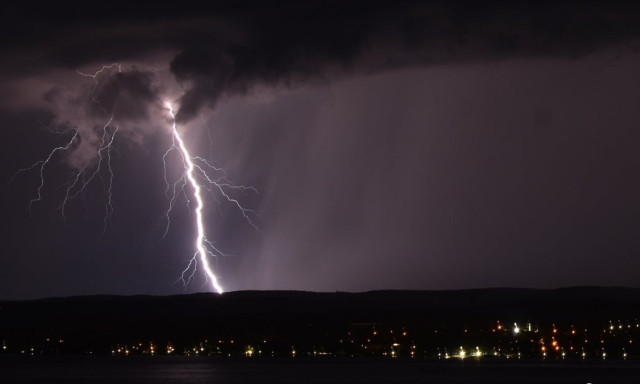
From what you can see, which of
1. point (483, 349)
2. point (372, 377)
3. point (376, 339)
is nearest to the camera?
point (372, 377)

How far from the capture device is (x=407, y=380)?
101062 mm

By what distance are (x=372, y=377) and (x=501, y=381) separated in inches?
500

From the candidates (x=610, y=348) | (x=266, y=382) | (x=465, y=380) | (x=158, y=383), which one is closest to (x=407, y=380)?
(x=465, y=380)

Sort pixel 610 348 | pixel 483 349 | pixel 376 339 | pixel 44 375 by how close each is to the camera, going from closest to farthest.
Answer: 1. pixel 44 375
2. pixel 610 348
3. pixel 483 349
4. pixel 376 339

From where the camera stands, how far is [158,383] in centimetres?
10012

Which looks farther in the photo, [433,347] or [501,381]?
[433,347]

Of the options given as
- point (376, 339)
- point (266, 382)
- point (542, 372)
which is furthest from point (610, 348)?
point (266, 382)

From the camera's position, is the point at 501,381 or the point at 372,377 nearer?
the point at 501,381

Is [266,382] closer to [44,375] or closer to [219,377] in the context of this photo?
[219,377]

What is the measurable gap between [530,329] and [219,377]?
283 feet

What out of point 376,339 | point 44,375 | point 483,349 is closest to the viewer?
point 44,375

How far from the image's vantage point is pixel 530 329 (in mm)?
189750

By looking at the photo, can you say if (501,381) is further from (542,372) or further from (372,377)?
(542,372)

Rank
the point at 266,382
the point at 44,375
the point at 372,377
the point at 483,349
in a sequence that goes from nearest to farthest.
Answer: the point at 266,382, the point at 372,377, the point at 44,375, the point at 483,349
